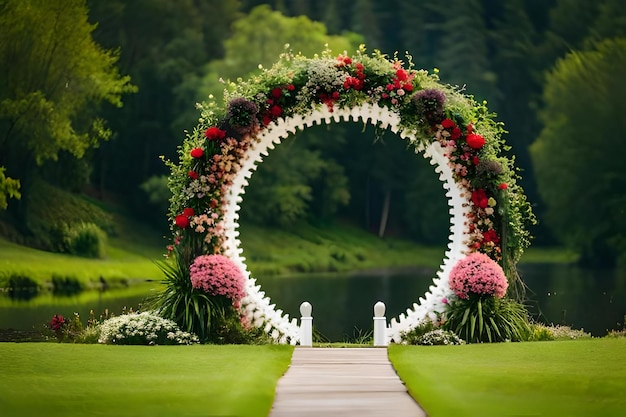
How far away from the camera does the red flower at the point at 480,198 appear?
17.7m

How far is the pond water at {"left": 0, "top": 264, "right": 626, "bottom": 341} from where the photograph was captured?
27156 mm

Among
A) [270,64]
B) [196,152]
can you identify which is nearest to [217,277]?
[196,152]

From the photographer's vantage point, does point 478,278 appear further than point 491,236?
No

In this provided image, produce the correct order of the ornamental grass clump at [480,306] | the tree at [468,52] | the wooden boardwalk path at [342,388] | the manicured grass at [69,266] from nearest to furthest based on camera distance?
1. the wooden boardwalk path at [342,388]
2. the ornamental grass clump at [480,306]
3. the manicured grass at [69,266]
4. the tree at [468,52]

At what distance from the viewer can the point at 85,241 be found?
146ft

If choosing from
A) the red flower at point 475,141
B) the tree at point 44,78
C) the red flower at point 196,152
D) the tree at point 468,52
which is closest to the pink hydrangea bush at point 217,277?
the red flower at point 196,152

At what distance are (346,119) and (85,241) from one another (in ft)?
93.0

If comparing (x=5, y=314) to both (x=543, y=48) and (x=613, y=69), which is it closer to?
(x=613, y=69)

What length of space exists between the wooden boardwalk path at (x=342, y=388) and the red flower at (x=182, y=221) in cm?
296

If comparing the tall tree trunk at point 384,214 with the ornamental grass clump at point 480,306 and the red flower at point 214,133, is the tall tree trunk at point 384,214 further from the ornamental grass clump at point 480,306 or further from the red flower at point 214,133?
the ornamental grass clump at point 480,306

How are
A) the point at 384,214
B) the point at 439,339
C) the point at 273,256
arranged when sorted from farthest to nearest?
the point at 384,214 < the point at 273,256 < the point at 439,339

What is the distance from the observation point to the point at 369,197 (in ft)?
228

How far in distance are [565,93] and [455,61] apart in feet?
51.1

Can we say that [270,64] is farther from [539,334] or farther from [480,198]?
[539,334]
